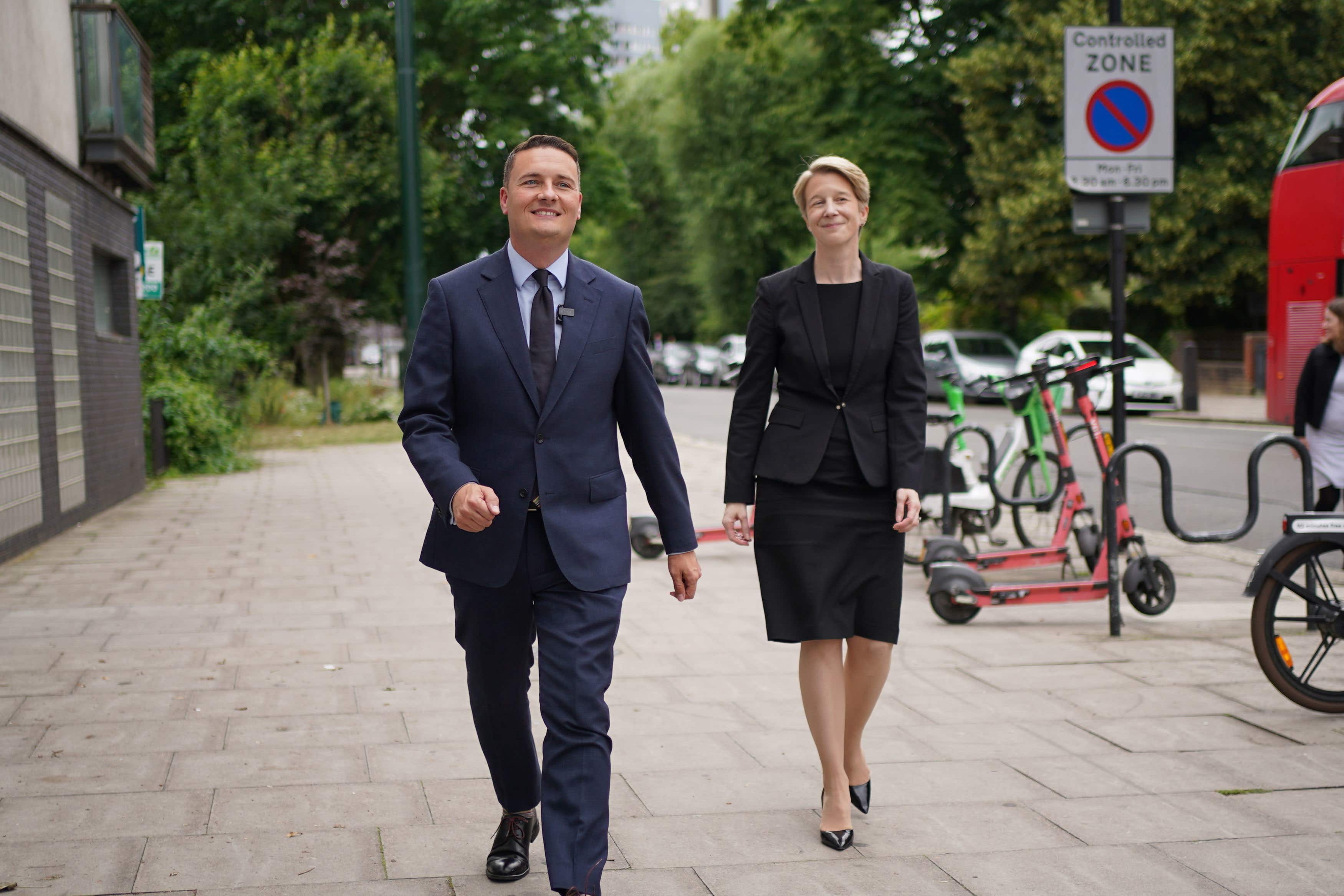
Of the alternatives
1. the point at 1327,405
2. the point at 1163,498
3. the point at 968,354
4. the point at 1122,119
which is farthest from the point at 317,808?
the point at 968,354

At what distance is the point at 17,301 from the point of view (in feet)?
31.3

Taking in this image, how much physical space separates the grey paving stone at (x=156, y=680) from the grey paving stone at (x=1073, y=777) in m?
3.07

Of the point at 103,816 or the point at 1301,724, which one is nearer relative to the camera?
the point at 103,816

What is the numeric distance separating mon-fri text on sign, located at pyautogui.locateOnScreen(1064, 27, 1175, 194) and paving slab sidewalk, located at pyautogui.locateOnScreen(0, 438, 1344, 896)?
90.1 inches

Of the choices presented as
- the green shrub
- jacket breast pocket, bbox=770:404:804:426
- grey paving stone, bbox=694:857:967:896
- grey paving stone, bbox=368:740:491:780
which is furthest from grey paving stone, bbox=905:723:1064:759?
the green shrub

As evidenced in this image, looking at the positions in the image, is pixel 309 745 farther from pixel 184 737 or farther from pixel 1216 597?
pixel 1216 597

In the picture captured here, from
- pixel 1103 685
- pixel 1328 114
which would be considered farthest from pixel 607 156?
pixel 1103 685

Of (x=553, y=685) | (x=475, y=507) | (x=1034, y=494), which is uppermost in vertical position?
(x=475, y=507)

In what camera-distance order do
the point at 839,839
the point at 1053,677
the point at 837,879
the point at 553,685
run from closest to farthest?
the point at 553,685 → the point at 837,879 → the point at 839,839 → the point at 1053,677

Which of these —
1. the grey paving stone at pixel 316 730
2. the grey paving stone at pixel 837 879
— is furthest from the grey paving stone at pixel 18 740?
the grey paving stone at pixel 837 879

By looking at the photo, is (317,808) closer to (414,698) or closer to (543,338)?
(414,698)

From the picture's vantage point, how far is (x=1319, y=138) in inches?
642

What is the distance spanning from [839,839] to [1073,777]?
1011 millimetres

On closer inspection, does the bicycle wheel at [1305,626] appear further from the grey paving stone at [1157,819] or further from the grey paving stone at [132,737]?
the grey paving stone at [132,737]
